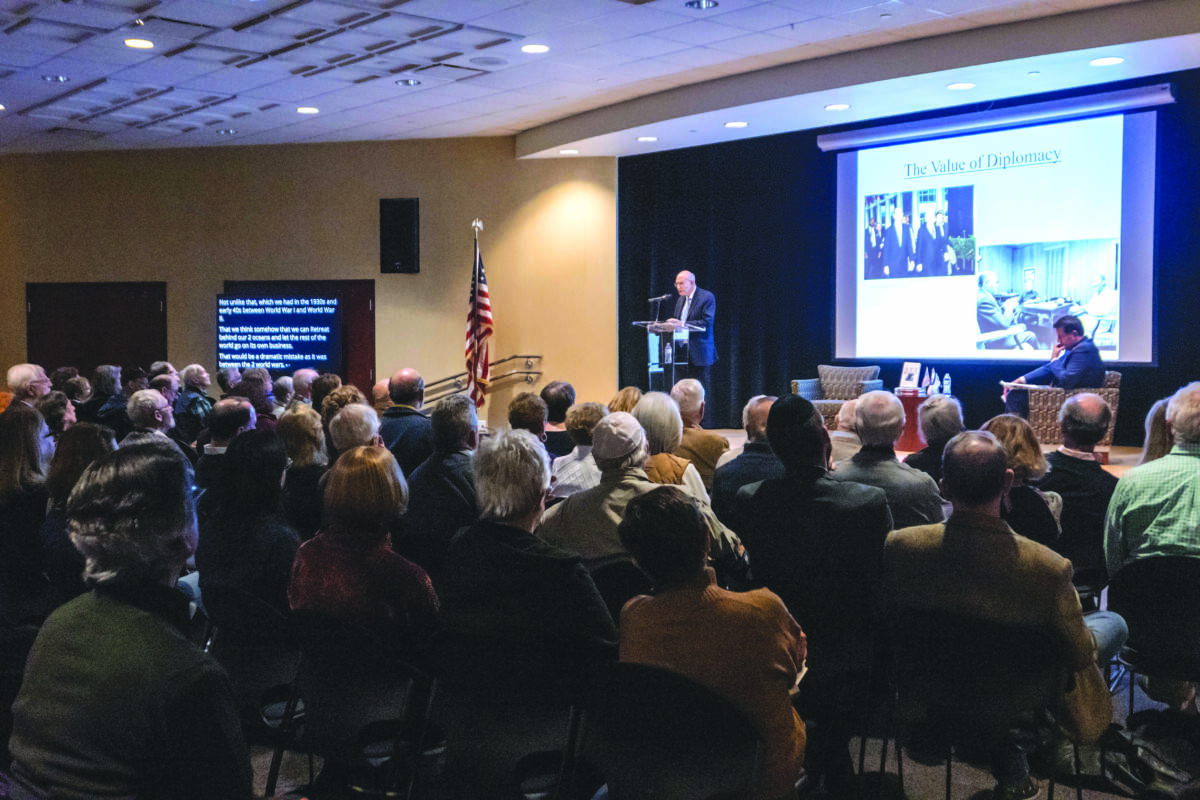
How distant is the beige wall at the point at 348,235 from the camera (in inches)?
475

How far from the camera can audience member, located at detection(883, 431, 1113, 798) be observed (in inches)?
97.7

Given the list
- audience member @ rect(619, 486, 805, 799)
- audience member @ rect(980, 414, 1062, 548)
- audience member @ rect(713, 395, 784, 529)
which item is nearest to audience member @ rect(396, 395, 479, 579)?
audience member @ rect(713, 395, 784, 529)

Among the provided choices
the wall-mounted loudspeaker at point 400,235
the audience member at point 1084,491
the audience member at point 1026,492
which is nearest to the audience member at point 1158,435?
the audience member at point 1084,491

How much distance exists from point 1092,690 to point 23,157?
14.8 metres

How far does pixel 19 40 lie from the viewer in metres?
7.97

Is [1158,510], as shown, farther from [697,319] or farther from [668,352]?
[697,319]

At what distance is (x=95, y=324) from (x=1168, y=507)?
532 inches

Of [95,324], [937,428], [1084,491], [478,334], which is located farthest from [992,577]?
[95,324]

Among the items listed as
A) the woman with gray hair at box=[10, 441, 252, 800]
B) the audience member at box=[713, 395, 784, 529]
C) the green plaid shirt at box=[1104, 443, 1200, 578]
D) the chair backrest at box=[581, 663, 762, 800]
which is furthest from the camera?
the audience member at box=[713, 395, 784, 529]

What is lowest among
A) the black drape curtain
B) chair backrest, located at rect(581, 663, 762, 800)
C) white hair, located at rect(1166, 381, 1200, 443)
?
chair backrest, located at rect(581, 663, 762, 800)

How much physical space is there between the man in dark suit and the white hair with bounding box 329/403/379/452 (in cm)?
598

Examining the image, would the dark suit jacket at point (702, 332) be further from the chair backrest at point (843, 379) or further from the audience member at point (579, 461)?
the audience member at point (579, 461)

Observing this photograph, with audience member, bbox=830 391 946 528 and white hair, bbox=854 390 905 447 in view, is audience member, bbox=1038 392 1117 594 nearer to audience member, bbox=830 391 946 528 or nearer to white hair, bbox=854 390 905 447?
audience member, bbox=830 391 946 528

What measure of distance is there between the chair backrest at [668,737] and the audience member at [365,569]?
0.84m
